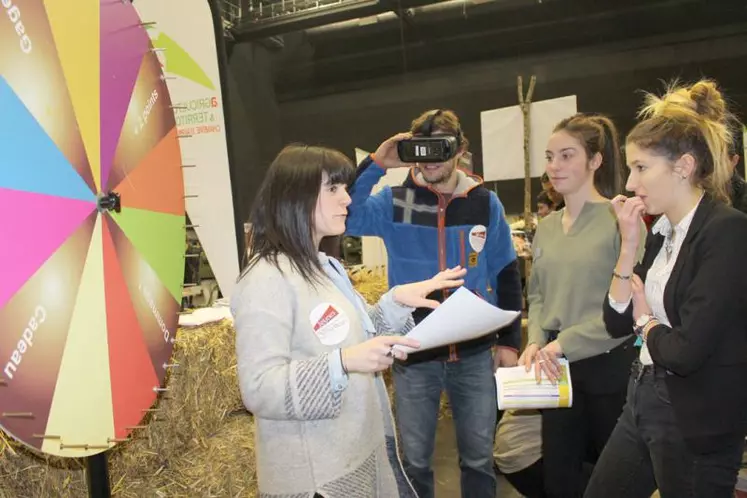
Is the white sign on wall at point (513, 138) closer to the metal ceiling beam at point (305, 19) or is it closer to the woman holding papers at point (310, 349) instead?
the metal ceiling beam at point (305, 19)

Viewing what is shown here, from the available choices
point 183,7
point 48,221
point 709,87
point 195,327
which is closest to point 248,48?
point 183,7

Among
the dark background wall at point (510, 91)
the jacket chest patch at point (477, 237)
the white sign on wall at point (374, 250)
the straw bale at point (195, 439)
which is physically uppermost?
the dark background wall at point (510, 91)

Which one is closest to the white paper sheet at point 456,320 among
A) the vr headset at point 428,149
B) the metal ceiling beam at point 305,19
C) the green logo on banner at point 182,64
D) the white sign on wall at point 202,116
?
the vr headset at point 428,149

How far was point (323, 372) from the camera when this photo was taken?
120 centimetres

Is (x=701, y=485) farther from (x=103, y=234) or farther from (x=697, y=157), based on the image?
(x=103, y=234)

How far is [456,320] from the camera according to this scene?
1241mm

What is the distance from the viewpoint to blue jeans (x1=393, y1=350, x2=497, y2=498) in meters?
2.27

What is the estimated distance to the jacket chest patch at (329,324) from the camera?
4.24ft

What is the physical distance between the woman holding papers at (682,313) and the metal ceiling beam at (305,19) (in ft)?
13.3

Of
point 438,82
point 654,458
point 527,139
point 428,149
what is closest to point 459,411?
point 654,458

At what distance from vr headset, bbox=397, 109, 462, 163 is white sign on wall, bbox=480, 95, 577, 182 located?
2669 millimetres

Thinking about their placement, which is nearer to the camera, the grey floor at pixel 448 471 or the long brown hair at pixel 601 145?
the long brown hair at pixel 601 145

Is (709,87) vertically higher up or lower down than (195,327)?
higher up

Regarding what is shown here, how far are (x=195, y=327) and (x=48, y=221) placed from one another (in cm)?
194
